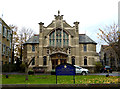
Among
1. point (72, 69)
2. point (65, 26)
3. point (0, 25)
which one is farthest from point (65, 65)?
point (65, 26)

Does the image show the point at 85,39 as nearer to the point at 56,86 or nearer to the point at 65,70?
the point at 65,70

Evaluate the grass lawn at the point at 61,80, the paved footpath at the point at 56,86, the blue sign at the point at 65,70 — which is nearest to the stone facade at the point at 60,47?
the grass lawn at the point at 61,80

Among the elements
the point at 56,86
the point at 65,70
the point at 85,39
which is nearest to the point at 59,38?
the point at 85,39

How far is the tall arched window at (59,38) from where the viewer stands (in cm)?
3528

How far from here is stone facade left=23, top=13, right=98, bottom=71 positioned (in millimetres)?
34844

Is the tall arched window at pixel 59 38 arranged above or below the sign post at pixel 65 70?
above

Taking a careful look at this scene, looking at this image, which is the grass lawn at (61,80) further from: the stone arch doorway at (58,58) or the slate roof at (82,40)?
the slate roof at (82,40)

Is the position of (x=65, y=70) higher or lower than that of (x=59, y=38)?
lower

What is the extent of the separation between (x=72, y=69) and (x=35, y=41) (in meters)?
25.5

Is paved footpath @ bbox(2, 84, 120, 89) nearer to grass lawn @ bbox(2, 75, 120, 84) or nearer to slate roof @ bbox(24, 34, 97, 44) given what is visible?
grass lawn @ bbox(2, 75, 120, 84)

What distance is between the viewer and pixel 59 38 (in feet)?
116

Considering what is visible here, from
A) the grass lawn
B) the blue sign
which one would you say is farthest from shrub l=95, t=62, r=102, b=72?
the blue sign

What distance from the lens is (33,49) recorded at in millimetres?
36406

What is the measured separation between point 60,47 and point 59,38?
204 cm
